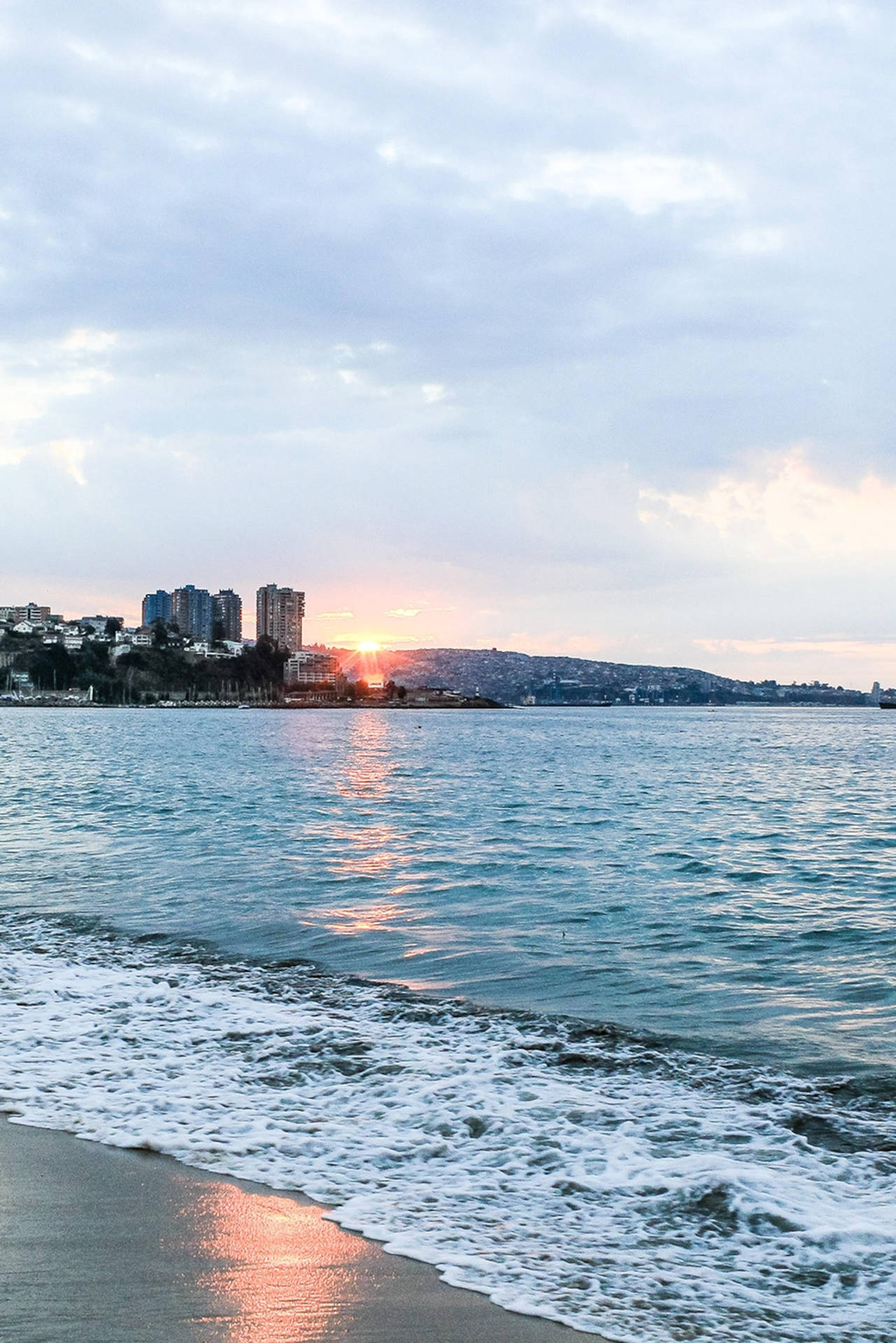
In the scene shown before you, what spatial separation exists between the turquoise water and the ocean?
8cm

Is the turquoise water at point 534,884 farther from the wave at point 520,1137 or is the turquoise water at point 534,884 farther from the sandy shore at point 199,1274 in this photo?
the sandy shore at point 199,1274

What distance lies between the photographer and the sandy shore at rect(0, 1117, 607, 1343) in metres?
3.65

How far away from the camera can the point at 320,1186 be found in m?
5.03

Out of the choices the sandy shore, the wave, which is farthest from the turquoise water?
the sandy shore

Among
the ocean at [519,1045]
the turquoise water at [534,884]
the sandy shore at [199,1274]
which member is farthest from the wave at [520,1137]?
the turquoise water at [534,884]

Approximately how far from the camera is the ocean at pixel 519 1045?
452 cm

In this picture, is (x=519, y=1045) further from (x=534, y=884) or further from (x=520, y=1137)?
(x=534, y=884)

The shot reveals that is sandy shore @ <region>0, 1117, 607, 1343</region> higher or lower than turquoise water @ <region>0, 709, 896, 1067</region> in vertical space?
higher

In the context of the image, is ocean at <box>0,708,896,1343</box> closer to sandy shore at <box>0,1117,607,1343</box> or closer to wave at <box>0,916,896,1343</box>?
wave at <box>0,916,896,1343</box>

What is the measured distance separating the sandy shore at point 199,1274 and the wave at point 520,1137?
0.59ft

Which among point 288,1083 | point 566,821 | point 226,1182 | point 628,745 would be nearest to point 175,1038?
point 288,1083

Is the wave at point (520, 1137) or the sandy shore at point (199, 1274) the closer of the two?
the sandy shore at point (199, 1274)

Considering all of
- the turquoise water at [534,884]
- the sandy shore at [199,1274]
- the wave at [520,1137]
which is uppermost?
the sandy shore at [199,1274]

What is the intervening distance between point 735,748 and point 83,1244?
7374 cm
